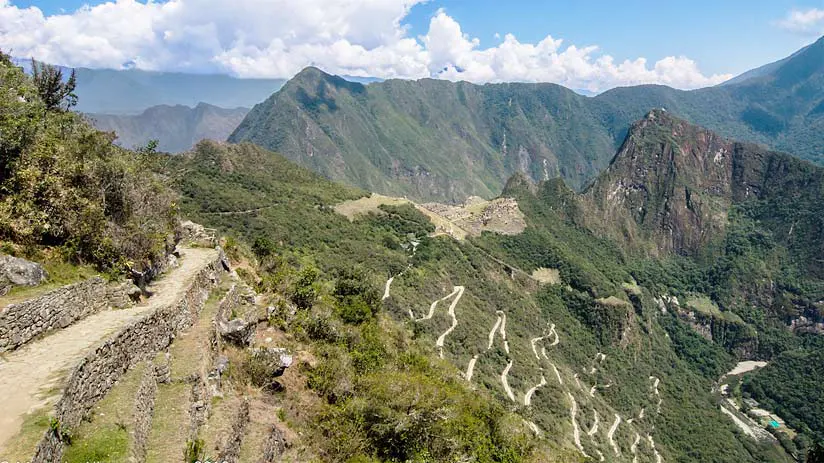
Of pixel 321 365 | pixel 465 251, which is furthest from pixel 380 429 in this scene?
pixel 465 251

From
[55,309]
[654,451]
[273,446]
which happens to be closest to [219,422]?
[273,446]

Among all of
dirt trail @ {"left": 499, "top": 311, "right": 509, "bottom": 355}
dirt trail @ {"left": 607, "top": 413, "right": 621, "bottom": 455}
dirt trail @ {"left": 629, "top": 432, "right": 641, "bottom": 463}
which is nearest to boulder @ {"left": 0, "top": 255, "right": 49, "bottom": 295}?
dirt trail @ {"left": 499, "top": 311, "right": 509, "bottom": 355}

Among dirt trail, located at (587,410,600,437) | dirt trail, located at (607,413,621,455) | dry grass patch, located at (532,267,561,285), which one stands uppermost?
dry grass patch, located at (532,267,561,285)

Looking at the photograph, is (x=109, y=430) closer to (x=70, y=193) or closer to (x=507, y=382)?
(x=70, y=193)

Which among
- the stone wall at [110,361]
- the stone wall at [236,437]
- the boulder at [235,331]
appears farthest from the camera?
the boulder at [235,331]

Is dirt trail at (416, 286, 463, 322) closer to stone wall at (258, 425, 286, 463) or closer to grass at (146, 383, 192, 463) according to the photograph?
stone wall at (258, 425, 286, 463)

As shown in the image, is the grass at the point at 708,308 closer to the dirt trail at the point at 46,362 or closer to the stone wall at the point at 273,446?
the stone wall at the point at 273,446

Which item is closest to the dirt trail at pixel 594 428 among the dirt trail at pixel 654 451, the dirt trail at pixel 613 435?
the dirt trail at pixel 613 435
